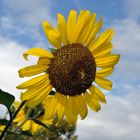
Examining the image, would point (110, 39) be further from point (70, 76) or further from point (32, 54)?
point (32, 54)

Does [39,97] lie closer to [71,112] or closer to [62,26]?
[71,112]

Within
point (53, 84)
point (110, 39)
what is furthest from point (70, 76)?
point (110, 39)

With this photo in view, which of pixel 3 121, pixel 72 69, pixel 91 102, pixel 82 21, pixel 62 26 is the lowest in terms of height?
pixel 3 121

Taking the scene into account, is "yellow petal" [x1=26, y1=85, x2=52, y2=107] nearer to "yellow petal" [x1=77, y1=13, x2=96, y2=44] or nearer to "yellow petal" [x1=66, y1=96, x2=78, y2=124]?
"yellow petal" [x1=66, y1=96, x2=78, y2=124]

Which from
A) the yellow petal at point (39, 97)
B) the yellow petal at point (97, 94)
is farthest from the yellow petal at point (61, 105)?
the yellow petal at point (97, 94)

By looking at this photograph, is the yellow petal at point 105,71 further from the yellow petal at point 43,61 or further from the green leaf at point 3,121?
the green leaf at point 3,121

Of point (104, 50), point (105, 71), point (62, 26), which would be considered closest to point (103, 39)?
point (104, 50)

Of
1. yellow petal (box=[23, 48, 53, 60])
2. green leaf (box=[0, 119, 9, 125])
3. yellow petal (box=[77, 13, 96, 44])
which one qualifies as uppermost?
yellow petal (box=[77, 13, 96, 44])

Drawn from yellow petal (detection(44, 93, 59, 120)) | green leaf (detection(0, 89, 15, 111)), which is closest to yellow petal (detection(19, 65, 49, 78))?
green leaf (detection(0, 89, 15, 111))

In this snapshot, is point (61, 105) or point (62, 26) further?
point (61, 105)
